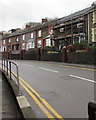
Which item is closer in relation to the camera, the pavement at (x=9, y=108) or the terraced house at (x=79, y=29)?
the pavement at (x=9, y=108)

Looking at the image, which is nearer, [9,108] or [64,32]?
[9,108]

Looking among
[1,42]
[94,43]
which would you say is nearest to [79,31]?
[94,43]

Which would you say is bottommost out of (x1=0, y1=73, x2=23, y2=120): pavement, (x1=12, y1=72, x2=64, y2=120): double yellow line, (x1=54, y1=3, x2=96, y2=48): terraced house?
(x1=0, y1=73, x2=23, y2=120): pavement

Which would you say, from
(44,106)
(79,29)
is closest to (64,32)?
(79,29)

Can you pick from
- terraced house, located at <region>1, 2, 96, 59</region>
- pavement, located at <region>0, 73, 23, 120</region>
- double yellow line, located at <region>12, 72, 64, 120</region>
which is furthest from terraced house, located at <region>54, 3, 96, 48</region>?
pavement, located at <region>0, 73, 23, 120</region>

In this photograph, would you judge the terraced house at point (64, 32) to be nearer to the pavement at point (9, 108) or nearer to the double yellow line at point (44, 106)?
the double yellow line at point (44, 106)

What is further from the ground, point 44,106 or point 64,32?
point 64,32

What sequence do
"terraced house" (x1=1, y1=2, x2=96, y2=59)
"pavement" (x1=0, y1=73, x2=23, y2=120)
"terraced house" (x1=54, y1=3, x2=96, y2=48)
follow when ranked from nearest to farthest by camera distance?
"pavement" (x1=0, y1=73, x2=23, y2=120) → "terraced house" (x1=54, y1=3, x2=96, y2=48) → "terraced house" (x1=1, y1=2, x2=96, y2=59)

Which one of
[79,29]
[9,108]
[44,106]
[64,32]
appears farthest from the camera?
[64,32]

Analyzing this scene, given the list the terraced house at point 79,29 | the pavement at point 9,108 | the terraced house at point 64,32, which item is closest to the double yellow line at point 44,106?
the pavement at point 9,108

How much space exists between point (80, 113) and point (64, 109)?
22.2 inches

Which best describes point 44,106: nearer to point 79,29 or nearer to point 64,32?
point 79,29

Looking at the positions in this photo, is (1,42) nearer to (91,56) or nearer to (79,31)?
(79,31)

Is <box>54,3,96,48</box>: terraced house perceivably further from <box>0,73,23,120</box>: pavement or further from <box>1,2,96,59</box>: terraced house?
<box>0,73,23,120</box>: pavement
